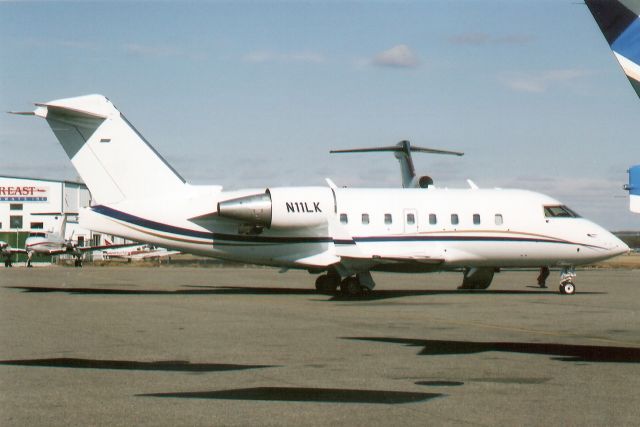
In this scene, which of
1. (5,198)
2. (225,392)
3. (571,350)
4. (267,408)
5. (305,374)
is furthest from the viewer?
(5,198)

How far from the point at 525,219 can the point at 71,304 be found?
1461 cm

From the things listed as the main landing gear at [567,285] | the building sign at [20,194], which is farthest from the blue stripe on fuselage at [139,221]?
the building sign at [20,194]

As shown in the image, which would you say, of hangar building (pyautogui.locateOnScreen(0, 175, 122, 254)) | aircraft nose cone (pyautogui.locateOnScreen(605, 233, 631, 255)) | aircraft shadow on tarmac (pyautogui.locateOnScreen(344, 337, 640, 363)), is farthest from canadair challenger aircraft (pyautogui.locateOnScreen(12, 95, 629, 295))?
hangar building (pyautogui.locateOnScreen(0, 175, 122, 254))

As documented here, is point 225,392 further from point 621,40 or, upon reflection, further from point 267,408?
point 621,40

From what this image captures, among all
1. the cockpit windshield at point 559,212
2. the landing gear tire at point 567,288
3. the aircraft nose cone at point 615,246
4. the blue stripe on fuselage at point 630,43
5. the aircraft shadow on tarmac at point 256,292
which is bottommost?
the aircraft shadow on tarmac at point 256,292

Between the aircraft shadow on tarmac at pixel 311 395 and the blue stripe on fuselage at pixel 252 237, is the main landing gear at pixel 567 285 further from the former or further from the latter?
the aircraft shadow on tarmac at pixel 311 395

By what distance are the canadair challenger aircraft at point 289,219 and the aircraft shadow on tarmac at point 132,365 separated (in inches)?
589

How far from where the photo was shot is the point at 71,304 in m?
23.2

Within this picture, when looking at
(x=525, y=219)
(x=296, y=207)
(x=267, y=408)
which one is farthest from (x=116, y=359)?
(x=525, y=219)

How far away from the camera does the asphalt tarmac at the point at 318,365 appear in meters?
8.40

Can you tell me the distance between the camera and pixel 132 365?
458 inches

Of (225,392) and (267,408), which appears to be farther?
(225,392)

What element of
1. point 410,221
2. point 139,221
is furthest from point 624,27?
point 139,221

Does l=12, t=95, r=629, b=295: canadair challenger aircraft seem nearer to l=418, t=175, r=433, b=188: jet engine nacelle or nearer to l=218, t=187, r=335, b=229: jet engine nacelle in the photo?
l=218, t=187, r=335, b=229: jet engine nacelle
